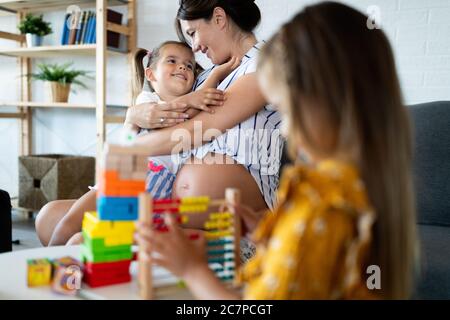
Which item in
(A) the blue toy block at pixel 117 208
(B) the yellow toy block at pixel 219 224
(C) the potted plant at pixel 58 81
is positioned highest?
(C) the potted plant at pixel 58 81

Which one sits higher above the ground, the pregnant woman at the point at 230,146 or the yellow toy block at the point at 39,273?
the pregnant woman at the point at 230,146

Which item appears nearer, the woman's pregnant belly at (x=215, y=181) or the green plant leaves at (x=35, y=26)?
the woman's pregnant belly at (x=215, y=181)

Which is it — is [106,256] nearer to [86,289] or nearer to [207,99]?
[86,289]

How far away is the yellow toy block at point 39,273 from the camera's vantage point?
0.92 m

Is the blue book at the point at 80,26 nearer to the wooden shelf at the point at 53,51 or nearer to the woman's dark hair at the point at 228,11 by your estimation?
the wooden shelf at the point at 53,51

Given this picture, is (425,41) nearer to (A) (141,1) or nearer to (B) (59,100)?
(A) (141,1)

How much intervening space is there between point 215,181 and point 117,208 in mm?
505

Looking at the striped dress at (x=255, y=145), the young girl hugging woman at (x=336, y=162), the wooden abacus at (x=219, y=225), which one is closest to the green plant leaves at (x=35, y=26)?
the striped dress at (x=255, y=145)

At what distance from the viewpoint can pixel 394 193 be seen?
0.68 metres

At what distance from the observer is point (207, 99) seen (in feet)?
4.54

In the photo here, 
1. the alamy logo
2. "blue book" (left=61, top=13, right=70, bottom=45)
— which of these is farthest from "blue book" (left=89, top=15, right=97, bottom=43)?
the alamy logo

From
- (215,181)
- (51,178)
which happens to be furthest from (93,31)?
(215,181)

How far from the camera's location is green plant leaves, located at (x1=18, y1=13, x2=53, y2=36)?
11.5ft

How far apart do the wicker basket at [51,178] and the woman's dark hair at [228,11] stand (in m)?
1.93
